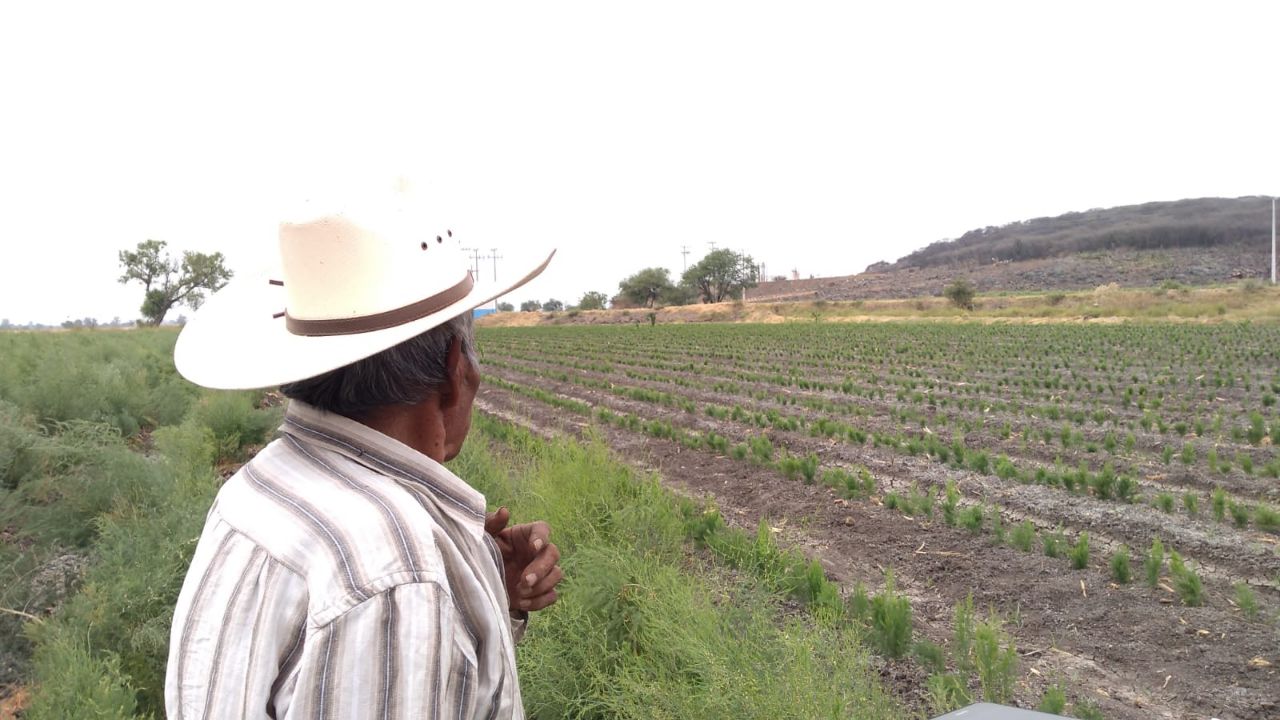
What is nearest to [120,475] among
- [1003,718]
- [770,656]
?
[770,656]

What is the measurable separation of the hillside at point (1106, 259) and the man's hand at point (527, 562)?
277ft

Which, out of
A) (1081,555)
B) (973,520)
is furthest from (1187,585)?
(973,520)

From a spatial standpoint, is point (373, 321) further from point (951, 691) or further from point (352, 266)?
point (951, 691)

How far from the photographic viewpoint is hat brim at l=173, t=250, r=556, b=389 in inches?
45.9

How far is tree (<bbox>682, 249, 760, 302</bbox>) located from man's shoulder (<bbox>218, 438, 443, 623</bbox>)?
312 feet

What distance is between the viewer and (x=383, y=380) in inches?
48.3

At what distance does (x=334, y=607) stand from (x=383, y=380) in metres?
0.40

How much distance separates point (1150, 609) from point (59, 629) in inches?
240

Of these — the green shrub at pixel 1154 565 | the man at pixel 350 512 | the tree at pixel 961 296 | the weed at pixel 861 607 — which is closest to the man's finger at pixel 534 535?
the man at pixel 350 512

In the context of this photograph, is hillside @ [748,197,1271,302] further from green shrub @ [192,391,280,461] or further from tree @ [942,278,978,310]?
green shrub @ [192,391,280,461]

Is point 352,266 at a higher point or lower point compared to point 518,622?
higher

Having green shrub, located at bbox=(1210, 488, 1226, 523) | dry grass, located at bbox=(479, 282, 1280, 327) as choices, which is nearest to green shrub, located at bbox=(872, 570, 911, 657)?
green shrub, located at bbox=(1210, 488, 1226, 523)

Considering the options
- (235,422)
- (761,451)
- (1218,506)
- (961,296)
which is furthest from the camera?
(961,296)

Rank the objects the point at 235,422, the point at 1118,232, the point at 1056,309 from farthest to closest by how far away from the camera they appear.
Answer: the point at 1118,232 < the point at 1056,309 < the point at 235,422
